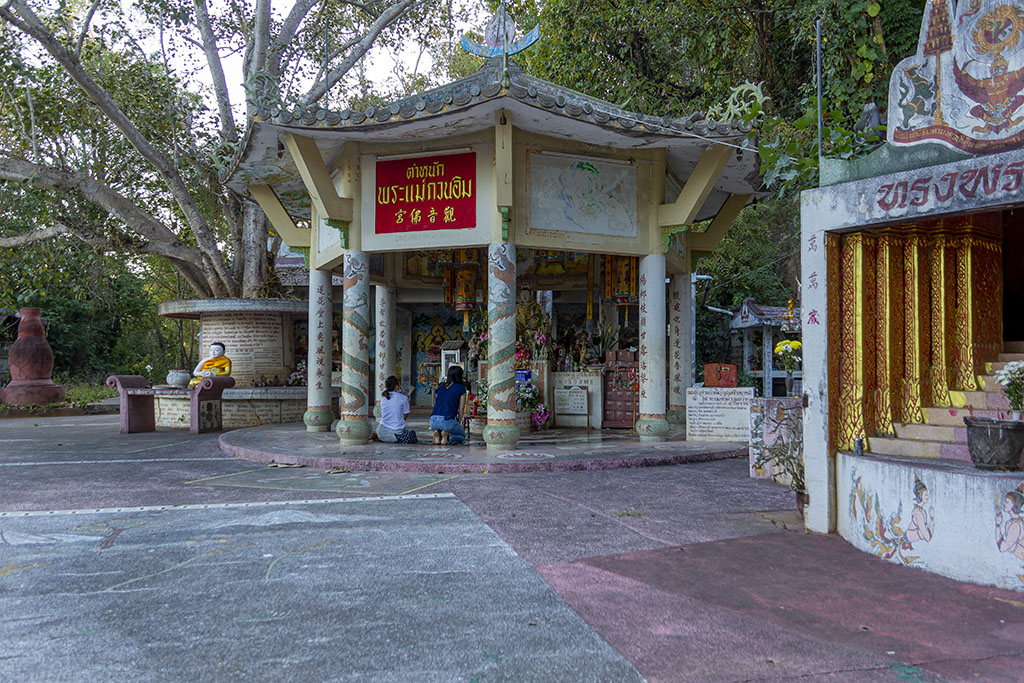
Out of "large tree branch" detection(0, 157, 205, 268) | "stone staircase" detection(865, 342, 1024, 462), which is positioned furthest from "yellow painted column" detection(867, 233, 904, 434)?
"large tree branch" detection(0, 157, 205, 268)

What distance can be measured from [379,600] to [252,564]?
1209mm

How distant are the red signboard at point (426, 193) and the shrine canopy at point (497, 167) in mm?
15

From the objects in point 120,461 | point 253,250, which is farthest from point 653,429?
point 253,250

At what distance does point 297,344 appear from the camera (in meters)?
18.9

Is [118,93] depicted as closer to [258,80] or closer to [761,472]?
[258,80]

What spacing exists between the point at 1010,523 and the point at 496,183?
284 inches

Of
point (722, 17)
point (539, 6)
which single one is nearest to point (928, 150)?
point (722, 17)

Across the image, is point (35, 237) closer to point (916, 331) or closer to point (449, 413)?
point (449, 413)

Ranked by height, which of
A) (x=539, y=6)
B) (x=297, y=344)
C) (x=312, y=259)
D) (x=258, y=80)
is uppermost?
(x=539, y=6)

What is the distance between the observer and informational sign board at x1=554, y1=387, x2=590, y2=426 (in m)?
13.6

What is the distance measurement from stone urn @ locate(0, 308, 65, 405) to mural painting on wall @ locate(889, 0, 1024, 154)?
→ 2304 centimetres

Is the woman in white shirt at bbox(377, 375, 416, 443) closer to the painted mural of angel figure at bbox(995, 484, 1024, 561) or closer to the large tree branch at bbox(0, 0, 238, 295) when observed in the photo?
the large tree branch at bbox(0, 0, 238, 295)

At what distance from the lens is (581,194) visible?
10773 mm

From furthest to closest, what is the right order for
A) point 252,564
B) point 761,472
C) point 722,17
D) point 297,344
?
point 297,344 < point 722,17 < point 761,472 < point 252,564
